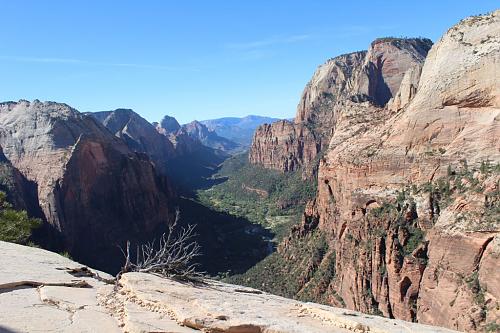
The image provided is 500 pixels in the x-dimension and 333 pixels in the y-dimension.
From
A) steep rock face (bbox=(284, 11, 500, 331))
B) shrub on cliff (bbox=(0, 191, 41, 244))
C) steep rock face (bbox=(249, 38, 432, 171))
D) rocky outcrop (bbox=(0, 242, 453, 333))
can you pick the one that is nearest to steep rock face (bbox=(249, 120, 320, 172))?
steep rock face (bbox=(249, 38, 432, 171))

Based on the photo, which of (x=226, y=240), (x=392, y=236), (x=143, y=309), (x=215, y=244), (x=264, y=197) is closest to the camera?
(x=143, y=309)

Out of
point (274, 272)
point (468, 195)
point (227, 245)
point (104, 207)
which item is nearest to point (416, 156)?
point (468, 195)

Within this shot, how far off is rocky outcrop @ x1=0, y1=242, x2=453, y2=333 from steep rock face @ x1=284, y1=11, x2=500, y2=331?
70.3 feet

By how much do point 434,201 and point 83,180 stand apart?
60161 millimetres

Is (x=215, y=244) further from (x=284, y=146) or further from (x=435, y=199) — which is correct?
(x=284, y=146)

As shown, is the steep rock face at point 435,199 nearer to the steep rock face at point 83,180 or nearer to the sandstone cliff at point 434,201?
the sandstone cliff at point 434,201

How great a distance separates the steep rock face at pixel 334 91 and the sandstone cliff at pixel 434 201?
59.4 meters

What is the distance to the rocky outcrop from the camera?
8602 millimetres


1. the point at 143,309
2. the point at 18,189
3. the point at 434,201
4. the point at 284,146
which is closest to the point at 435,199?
the point at 434,201

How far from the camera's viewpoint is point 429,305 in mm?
32719

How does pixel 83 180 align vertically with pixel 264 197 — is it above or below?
above

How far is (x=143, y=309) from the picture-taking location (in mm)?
9539

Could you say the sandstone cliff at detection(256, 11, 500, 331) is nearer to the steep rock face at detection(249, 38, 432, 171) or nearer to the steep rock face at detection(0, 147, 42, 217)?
the steep rock face at detection(0, 147, 42, 217)

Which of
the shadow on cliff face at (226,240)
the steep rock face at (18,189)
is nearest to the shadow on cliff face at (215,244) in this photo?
the shadow on cliff face at (226,240)
